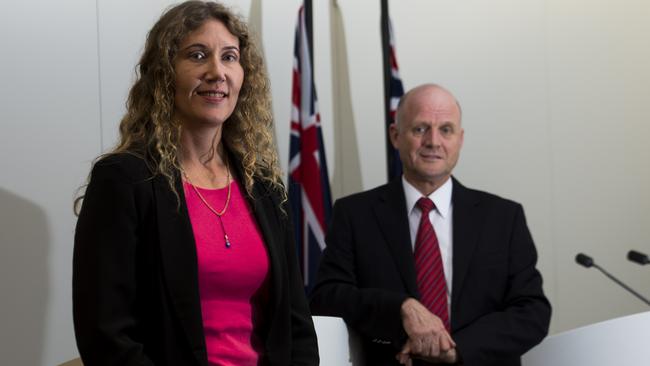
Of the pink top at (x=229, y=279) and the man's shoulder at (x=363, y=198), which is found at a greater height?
the man's shoulder at (x=363, y=198)

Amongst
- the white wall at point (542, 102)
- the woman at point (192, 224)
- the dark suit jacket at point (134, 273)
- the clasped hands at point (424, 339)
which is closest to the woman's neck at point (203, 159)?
the woman at point (192, 224)

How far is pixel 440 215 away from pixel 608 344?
808 millimetres

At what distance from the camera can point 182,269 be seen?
1936 mm

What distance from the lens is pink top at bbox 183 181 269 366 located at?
199 cm

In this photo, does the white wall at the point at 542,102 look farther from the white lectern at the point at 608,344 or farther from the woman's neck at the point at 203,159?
the woman's neck at the point at 203,159

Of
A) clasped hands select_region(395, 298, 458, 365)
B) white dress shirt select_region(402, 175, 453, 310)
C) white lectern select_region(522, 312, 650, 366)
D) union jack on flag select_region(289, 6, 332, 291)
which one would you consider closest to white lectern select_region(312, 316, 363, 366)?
clasped hands select_region(395, 298, 458, 365)

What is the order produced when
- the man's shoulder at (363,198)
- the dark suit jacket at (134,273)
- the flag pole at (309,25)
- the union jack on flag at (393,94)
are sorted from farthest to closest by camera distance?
the flag pole at (309,25)
the union jack on flag at (393,94)
the man's shoulder at (363,198)
the dark suit jacket at (134,273)

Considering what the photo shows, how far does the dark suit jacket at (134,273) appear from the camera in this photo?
6.15 ft

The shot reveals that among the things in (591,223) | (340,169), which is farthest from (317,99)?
(591,223)

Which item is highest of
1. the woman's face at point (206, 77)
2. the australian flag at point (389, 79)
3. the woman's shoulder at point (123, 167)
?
the australian flag at point (389, 79)

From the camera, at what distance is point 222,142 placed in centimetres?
229

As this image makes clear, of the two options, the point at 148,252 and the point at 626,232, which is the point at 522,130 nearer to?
the point at 626,232

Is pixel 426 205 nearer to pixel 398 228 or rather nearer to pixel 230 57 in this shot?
pixel 398 228

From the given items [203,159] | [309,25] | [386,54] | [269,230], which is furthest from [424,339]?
[309,25]
